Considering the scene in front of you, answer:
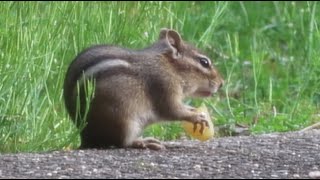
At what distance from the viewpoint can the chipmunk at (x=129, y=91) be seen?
7.52 m

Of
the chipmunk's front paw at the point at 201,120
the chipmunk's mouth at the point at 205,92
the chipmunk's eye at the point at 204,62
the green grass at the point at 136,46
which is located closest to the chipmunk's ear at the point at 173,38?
the chipmunk's eye at the point at 204,62

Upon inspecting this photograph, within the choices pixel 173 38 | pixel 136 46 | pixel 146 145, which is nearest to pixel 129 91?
pixel 146 145

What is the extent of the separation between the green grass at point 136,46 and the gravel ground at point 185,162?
71 cm

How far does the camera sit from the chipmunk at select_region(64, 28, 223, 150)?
24.7 feet

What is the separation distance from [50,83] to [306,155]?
2638 mm

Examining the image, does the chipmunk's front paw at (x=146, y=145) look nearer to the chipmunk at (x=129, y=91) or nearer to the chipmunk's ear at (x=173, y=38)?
the chipmunk at (x=129, y=91)

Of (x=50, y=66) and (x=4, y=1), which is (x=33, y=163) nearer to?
(x=50, y=66)

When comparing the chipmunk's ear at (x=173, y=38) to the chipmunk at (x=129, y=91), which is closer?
the chipmunk at (x=129, y=91)

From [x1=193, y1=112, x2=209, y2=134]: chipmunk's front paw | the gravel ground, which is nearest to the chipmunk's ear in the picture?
[x1=193, y1=112, x2=209, y2=134]: chipmunk's front paw

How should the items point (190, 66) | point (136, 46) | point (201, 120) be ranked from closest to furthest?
point (201, 120), point (190, 66), point (136, 46)

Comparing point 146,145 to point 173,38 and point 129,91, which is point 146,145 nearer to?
point 129,91

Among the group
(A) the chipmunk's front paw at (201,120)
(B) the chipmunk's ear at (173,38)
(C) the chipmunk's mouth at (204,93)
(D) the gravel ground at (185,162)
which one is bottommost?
(D) the gravel ground at (185,162)

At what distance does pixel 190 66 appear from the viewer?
8117mm

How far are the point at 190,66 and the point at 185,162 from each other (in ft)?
4.72
